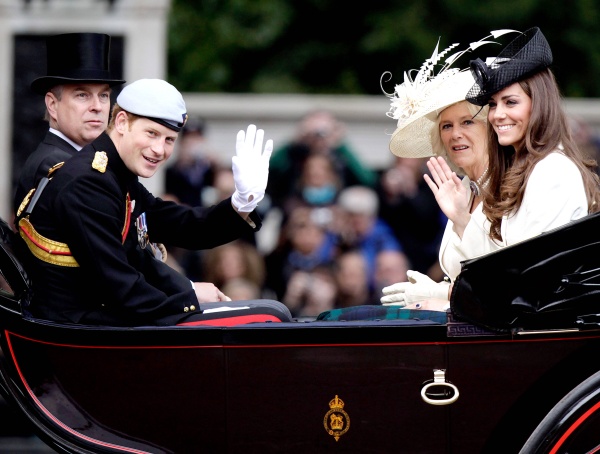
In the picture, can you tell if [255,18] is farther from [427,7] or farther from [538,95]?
[538,95]

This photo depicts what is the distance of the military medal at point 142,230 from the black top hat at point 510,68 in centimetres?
123

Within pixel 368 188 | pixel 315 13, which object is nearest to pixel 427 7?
pixel 315 13

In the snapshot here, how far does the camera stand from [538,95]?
404cm

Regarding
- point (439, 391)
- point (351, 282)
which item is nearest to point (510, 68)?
point (439, 391)

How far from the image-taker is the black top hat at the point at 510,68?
4.03m

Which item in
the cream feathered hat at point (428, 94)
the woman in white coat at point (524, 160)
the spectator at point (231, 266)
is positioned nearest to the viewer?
the woman in white coat at point (524, 160)

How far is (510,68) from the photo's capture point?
4039 mm

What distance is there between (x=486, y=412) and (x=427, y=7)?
31.0ft

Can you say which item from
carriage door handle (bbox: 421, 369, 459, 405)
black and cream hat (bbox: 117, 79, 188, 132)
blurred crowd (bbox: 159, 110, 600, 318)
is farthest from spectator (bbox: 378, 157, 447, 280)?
carriage door handle (bbox: 421, 369, 459, 405)

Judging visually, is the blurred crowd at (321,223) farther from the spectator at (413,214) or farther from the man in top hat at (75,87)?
the man in top hat at (75,87)

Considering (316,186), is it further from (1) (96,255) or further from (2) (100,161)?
(1) (96,255)

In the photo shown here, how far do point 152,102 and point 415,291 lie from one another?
3.97 ft

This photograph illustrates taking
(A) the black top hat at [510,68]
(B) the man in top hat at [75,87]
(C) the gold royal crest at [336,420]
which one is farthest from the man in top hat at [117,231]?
(A) the black top hat at [510,68]

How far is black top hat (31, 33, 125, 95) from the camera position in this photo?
4.62 metres
